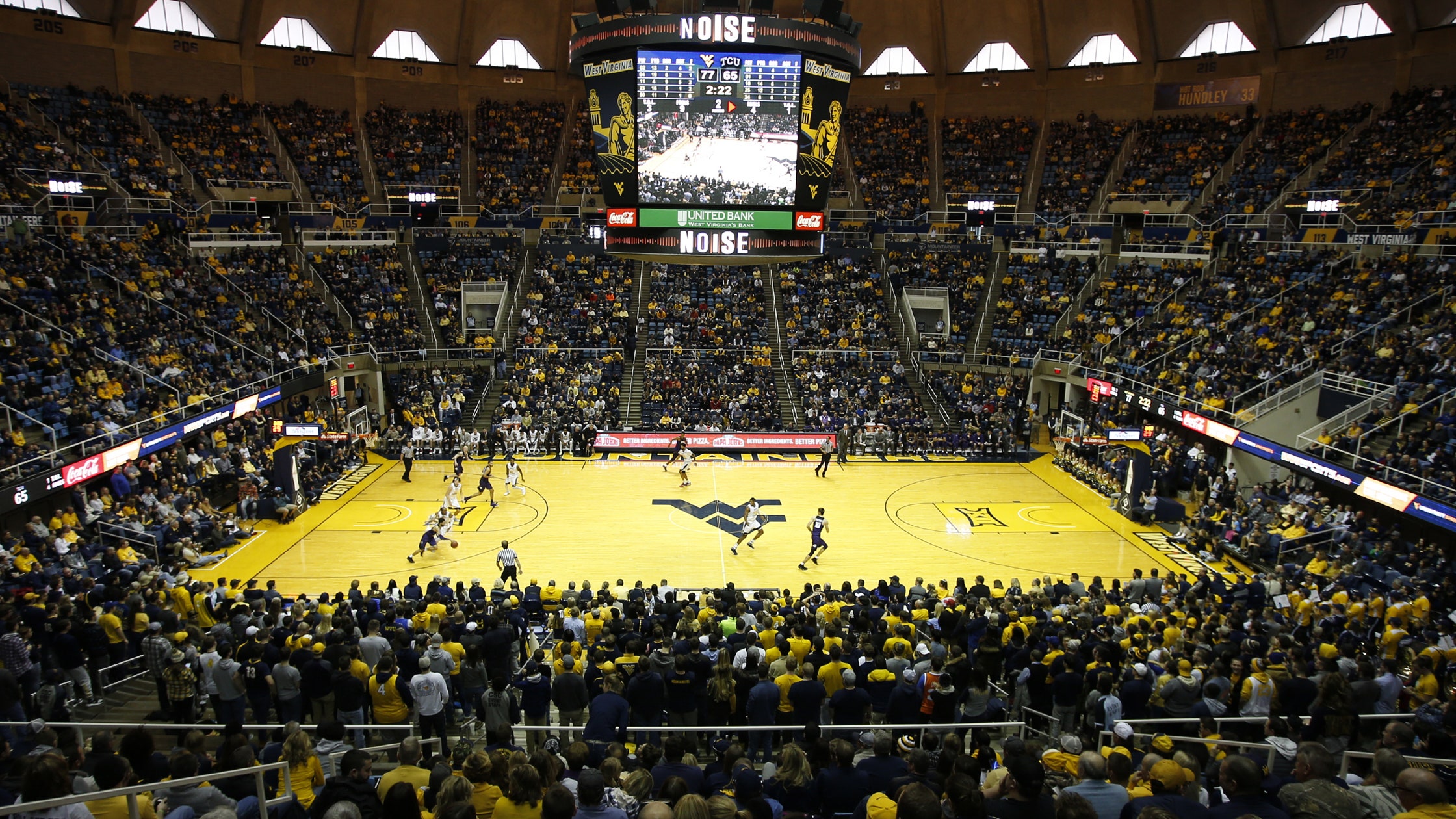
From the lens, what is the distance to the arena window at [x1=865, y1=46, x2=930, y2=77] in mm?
48938

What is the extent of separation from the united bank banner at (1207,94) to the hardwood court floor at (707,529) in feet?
82.8

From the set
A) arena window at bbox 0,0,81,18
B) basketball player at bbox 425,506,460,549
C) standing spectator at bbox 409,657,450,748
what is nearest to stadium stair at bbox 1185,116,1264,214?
basketball player at bbox 425,506,460,549

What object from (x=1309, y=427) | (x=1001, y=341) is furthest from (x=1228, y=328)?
(x=1001, y=341)

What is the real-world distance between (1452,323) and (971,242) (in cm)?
2207

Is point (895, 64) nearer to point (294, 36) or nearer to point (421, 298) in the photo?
point (421, 298)

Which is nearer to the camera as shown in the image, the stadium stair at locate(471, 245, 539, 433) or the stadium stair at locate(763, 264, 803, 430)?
the stadium stair at locate(471, 245, 539, 433)

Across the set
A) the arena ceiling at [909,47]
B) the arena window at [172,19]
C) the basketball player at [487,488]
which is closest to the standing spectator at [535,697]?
the basketball player at [487,488]

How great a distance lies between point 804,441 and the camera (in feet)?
110

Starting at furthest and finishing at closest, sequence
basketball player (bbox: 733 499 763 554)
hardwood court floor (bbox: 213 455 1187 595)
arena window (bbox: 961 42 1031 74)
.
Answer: arena window (bbox: 961 42 1031 74)
basketball player (bbox: 733 499 763 554)
hardwood court floor (bbox: 213 455 1187 595)

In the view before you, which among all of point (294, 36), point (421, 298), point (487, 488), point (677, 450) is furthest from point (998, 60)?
point (487, 488)

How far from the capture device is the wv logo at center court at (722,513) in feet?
81.5

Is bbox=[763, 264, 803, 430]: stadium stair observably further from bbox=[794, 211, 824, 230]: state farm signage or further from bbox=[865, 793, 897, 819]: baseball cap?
bbox=[865, 793, 897, 819]: baseball cap

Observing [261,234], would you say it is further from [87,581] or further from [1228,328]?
[1228,328]

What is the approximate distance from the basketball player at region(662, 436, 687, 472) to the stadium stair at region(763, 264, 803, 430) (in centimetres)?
457
